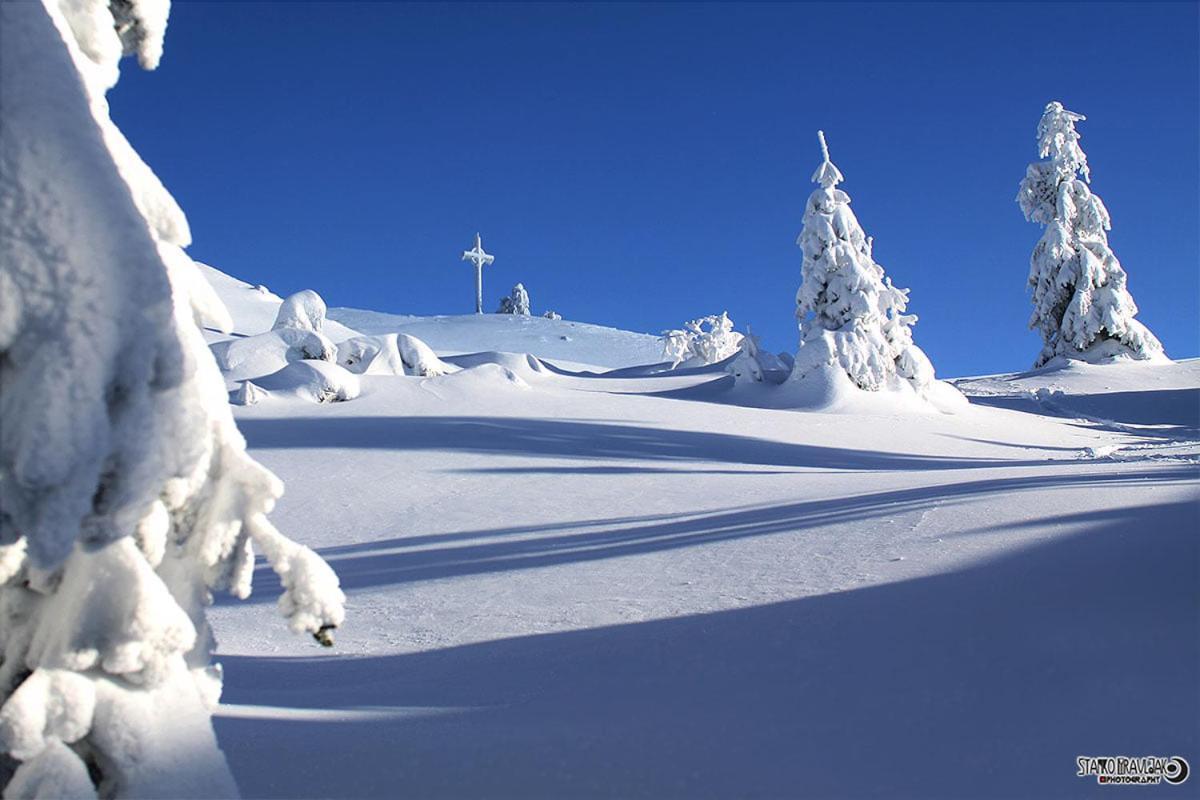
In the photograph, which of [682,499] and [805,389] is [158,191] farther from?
[805,389]

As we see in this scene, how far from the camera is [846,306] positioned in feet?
74.8

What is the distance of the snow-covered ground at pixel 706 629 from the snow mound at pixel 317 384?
2.72 m

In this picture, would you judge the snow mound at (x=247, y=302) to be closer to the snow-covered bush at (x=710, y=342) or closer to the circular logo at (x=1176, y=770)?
the snow-covered bush at (x=710, y=342)

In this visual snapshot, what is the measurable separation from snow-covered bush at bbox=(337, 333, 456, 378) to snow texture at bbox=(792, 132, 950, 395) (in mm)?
9269

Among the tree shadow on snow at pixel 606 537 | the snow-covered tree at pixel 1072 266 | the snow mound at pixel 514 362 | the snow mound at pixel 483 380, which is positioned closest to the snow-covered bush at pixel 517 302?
the snow mound at pixel 514 362

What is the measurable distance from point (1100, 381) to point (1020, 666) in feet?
94.5

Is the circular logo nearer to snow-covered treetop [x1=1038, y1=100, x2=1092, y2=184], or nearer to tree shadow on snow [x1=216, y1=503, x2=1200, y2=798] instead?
tree shadow on snow [x1=216, y1=503, x2=1200, y2=798]

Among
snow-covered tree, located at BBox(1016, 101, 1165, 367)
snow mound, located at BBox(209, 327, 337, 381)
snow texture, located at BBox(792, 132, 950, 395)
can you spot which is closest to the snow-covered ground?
snow texture, located at BBox(792, 132, 950, 395)

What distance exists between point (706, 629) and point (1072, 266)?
3309cm

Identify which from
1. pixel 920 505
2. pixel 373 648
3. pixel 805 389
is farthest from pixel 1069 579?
pixel 805 389

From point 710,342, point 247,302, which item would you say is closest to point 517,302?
point 247,302

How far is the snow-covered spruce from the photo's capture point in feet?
5.42

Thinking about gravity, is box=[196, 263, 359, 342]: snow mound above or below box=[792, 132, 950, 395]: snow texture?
above

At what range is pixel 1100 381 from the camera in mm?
29062
